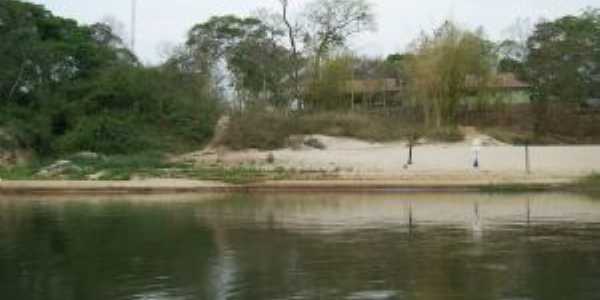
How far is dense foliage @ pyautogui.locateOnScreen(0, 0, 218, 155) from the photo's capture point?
48.2m

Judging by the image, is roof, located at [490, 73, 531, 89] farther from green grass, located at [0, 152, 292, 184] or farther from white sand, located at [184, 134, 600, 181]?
green grass, located at [0, 152, 292, 184]

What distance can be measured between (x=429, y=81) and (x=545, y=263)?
36361mm

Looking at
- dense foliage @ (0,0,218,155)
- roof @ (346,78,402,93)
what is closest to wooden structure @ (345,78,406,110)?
roof @ (346,78,402,93)

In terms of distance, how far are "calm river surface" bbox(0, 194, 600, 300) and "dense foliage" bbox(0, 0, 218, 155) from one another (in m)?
18.7

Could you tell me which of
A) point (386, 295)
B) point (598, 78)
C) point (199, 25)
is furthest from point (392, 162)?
point (199, 25)

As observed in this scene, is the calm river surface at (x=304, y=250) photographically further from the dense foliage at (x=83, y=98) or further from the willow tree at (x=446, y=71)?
the willow tree at (x=446, y=71)

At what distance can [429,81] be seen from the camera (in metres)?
51.5

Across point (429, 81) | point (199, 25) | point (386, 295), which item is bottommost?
point (386, 295)

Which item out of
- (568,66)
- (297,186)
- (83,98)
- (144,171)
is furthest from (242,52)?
(297,186)

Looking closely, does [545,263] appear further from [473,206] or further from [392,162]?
[392,162]

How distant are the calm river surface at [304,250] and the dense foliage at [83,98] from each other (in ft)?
61.3

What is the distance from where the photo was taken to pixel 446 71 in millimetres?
51219

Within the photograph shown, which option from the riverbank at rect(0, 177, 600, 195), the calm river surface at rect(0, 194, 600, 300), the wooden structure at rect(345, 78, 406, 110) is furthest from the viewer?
the wooden structure at rect(345, 78, 406, 110)

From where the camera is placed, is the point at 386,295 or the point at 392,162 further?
the point at 392,162
